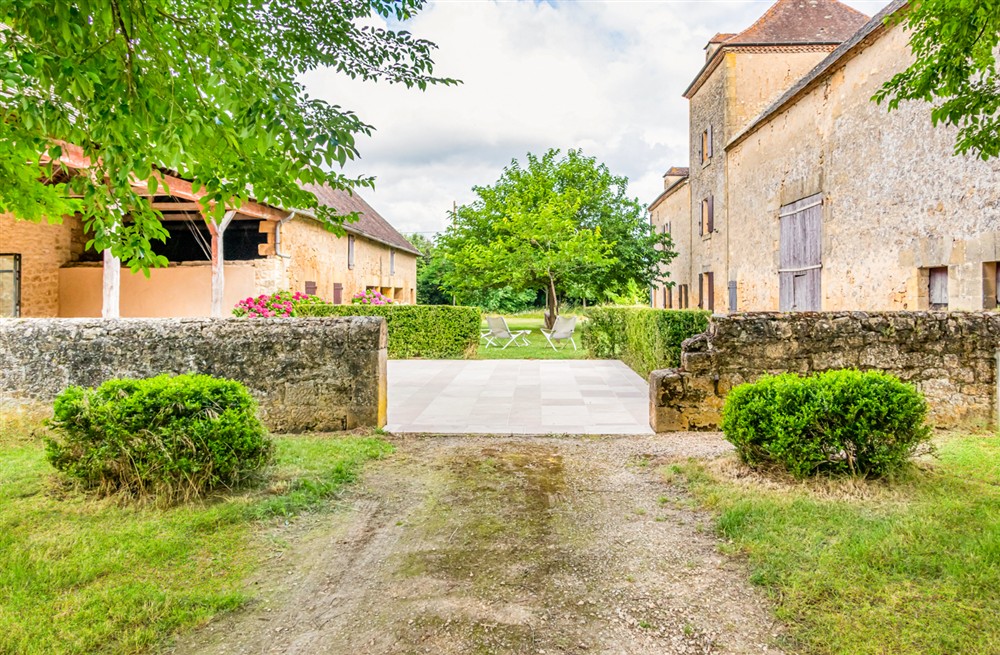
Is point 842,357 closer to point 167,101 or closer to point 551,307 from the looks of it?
point 167,101

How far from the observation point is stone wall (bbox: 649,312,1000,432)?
588 cm

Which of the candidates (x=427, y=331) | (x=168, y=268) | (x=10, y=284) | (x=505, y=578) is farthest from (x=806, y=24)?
(x=10, y=284)

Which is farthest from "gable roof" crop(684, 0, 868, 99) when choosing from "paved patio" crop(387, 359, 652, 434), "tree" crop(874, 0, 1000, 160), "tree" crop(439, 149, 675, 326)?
"tree" crop(874, 0, 1000, 160)

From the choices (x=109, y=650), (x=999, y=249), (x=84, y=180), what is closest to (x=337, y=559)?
(x=109, y=650)

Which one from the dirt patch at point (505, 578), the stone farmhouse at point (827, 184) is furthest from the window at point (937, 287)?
the dirt patch at point (505, 578)

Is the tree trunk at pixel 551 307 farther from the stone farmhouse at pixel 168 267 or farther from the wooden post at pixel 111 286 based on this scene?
the wooden post at pixel 111 286

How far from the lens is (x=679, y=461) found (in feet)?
15.9

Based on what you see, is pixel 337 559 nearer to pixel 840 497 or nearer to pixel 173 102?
pixel 173 102

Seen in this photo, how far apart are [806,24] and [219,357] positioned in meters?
18.2

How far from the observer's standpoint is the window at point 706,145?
59.6 ft

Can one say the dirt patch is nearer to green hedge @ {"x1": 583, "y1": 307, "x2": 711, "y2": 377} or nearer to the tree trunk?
green hedge @ {"x1": 583, "y1": 307, "x2": 711, "y2": 377}

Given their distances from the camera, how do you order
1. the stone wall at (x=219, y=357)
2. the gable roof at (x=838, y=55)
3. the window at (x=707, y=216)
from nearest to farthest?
1. the stone wall at (x=219, y=357)
2. the gable roof at (x=838, y=55)
3. the window at (x=707, y=216)

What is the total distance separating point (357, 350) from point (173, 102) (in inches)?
133

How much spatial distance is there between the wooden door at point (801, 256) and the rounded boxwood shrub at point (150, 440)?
36.0 feet
